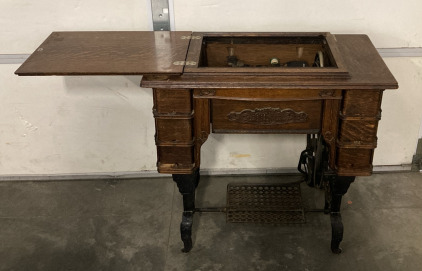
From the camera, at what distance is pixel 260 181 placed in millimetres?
3799

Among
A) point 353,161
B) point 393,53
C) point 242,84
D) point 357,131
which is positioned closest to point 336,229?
point 353,161

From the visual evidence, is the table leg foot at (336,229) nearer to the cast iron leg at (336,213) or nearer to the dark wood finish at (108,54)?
the cast iron leg at (336,213)

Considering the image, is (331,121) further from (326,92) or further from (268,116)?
(268,116)

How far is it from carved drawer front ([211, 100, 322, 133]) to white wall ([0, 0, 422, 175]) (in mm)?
849

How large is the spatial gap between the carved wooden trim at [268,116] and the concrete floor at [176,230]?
0.92 m

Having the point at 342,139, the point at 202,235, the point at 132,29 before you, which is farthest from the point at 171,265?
the point at 132,29

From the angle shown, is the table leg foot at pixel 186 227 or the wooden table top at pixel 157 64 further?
the table leg foot at pixel 186 227

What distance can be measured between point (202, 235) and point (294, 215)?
0.62 metres

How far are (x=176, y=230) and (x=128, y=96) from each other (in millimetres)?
977

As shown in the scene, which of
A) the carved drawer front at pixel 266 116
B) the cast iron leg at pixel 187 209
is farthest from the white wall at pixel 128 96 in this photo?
the carved drawer front at pixel 266 116

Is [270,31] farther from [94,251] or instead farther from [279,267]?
[94,251]

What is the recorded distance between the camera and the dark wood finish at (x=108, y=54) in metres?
2.54

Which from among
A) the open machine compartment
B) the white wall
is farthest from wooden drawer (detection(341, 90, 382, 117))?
the white wall

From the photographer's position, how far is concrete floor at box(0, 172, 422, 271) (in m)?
3.12
